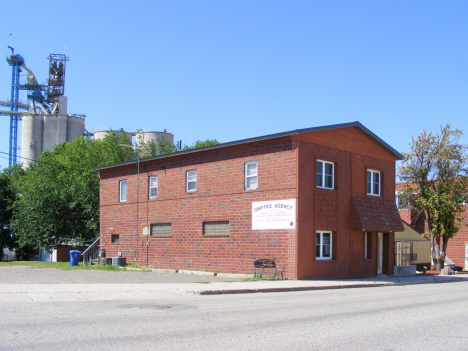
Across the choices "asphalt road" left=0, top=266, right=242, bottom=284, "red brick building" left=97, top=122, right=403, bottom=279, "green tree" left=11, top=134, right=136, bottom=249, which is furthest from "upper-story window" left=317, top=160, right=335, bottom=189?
"green tree" left=11, top=134, right=136, bottom=249

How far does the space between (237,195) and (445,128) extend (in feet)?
49.8

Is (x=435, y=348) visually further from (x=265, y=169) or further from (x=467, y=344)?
(x=265, y=169)

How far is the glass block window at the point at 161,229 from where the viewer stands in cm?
2867

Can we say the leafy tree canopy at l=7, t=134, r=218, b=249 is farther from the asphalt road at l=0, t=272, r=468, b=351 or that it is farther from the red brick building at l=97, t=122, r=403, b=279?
the asphalt road at l=0, t=272, r=468, b=351

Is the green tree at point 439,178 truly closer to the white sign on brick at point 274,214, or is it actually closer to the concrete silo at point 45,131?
the white sign on brick at point 274,214

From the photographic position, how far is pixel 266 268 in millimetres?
23234

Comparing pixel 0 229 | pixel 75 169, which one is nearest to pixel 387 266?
pixel 75 169

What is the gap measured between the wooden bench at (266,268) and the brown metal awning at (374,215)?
4816 millimetres

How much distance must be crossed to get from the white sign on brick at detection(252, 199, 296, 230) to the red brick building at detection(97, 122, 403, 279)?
1.8 inches

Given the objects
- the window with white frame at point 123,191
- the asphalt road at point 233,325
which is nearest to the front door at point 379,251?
the asphalt road at point 233,325

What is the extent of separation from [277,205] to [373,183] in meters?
6.97

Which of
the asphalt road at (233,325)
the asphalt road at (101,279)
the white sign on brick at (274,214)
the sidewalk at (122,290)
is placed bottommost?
the asphalt road at (101,279)

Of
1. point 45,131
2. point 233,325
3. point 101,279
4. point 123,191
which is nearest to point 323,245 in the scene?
point 101,279

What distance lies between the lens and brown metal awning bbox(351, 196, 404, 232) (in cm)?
2489
